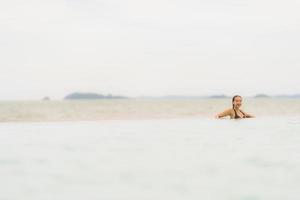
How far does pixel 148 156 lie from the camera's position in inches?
331

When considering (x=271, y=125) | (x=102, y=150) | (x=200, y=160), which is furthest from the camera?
(x=271, y=125)

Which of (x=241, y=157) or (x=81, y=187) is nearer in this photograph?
(x=81, y=187)

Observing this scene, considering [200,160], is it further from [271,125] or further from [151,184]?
[271,125]

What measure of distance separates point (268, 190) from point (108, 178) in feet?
7.49

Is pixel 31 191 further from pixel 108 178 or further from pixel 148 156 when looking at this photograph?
pixel 148 156

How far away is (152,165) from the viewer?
7547mm

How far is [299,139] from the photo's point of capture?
35.0 feet

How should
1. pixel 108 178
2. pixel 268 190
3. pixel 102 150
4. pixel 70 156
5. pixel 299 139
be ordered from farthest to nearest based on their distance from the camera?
1. pixel 299 139
2. pixel 102 150
3. pixel 70 156
4. pixel 108 178
5. pixel 268 190

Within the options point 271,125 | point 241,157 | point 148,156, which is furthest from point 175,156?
point 271,125

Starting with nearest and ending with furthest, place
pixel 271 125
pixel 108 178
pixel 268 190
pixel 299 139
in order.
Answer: pixel 268 190 → pixel 108 178 → pixel 299 139 → pixel 271 125

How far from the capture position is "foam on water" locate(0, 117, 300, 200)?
5.90 meters

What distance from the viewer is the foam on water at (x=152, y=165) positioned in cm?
590

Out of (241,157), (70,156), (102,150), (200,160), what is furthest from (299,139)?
(70,156)

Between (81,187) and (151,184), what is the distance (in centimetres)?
96
